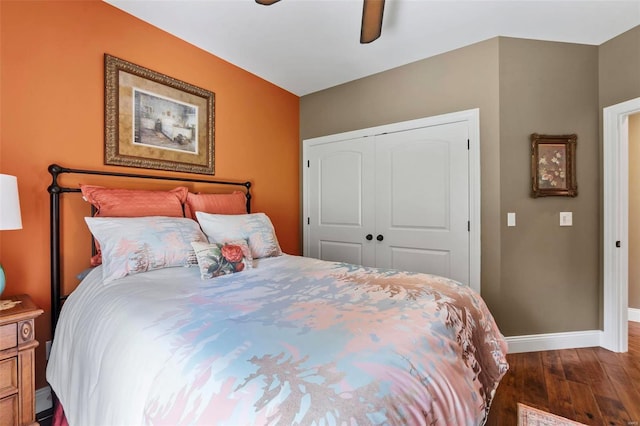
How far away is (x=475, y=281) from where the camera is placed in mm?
2574

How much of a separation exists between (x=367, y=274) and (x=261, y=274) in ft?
2.05

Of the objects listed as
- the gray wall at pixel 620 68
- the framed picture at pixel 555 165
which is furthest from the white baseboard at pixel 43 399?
the gray wall at pixel 620 68

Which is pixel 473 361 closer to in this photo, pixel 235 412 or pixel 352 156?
pixel 235 412

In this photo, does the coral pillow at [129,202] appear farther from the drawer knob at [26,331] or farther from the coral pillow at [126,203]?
the drawer knob at [26,331]

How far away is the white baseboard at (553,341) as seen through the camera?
2527 millimetres

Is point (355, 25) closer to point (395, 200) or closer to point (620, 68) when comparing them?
point (395, 200)

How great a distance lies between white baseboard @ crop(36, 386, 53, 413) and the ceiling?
248 centimetres

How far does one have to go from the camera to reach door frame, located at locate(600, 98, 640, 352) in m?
2.48

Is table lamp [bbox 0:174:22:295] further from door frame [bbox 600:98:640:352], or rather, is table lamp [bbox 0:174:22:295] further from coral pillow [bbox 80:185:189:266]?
door frame [bbox 600:98:640:352]

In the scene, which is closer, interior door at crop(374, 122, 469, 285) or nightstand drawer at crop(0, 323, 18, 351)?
nightstand drawer at crop(0, 323, 18, 351)

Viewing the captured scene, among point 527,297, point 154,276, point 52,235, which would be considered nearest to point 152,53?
point 52,235

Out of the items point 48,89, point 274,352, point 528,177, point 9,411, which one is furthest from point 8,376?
point 528,177

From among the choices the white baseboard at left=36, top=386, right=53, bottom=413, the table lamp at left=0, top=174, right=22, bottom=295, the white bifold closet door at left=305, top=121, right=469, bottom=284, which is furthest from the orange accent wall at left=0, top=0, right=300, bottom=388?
the white bifold closet door at left=305, top=121, right=469, bottom=284

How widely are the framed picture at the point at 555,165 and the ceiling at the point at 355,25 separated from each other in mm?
862
